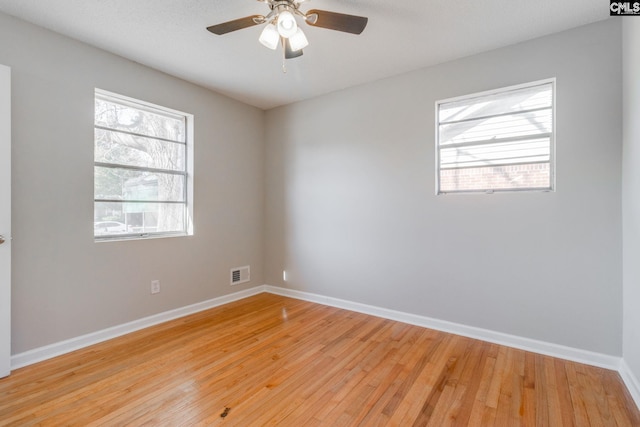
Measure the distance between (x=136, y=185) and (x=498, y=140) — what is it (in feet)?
11.5

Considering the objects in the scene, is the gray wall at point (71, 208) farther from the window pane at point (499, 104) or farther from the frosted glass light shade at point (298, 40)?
the window pane at point (499, 104)

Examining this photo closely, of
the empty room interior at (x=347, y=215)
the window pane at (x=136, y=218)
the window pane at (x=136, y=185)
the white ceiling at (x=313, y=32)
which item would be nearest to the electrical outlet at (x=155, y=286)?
the empty room interior at (x=347, y=215)

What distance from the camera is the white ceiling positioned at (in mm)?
2182

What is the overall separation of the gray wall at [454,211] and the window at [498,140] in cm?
9

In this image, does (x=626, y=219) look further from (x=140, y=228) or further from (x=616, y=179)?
(x=140, y=228)

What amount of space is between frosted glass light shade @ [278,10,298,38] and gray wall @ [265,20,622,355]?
5.63 ft

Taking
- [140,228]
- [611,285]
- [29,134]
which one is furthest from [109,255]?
[611,285]

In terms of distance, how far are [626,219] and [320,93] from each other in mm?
3122

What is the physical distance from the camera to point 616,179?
2.30 meters

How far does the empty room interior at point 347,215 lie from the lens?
201cm

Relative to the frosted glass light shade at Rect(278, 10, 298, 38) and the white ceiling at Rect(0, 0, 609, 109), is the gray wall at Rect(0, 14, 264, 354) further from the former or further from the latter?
the frosted glass light shade at Rect(278, 10, 298, 38)

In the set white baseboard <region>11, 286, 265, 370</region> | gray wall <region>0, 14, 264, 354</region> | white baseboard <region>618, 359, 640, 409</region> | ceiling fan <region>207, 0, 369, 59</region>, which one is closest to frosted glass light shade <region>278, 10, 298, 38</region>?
ceiling fan <region>207, 0, 369, 59</region>

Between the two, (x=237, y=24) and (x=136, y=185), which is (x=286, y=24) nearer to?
(x=237, y=24)

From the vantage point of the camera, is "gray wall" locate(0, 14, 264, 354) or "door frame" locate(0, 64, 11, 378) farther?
"gray wall" locate(0, 14, 264, 354)
